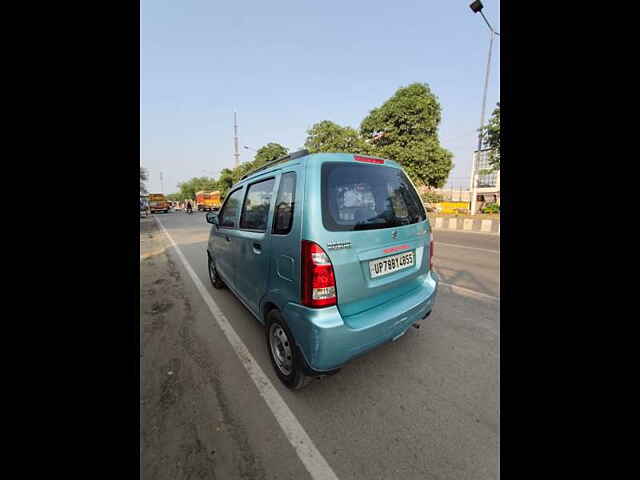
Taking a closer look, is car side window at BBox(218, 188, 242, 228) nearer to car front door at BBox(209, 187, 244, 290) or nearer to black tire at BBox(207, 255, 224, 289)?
car front door at BBox(209, 187, 244, 290)

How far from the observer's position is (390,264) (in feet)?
6.59

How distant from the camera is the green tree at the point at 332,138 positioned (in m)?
20.0

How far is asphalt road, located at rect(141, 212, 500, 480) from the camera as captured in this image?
4.81ft

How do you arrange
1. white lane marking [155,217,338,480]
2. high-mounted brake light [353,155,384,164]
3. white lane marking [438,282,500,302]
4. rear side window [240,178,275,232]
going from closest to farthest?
1. white lane marking [155,217,338,480]
2. high-mounted brake light [353,155,384,164]
3. rear side window [240,178,275,232]
4. white lane marking [438,282,500,302]

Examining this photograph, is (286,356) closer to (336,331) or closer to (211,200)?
(336,331)

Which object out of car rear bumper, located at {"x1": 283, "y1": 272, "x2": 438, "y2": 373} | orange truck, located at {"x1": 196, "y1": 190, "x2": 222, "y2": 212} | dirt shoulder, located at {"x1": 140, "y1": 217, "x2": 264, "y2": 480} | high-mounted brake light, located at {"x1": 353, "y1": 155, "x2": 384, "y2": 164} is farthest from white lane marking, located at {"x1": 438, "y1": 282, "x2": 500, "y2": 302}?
orange truck, located at {"x1": 196, "y1": 190, "x2": 222, "y2": 212}

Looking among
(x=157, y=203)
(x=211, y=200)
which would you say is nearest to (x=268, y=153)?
(x=211, y=200)

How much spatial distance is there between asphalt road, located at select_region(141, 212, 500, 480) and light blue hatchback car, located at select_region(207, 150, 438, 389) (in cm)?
35

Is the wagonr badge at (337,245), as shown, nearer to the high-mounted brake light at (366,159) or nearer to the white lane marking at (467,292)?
the high-mounted brake light at (366,159)

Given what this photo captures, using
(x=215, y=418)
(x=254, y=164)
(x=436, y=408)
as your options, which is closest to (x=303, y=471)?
(x=215, y=418)

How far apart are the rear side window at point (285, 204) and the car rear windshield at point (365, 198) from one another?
29cm

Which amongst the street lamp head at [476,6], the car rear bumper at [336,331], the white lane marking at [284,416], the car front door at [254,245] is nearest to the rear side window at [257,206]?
the car front door at [254,245]
